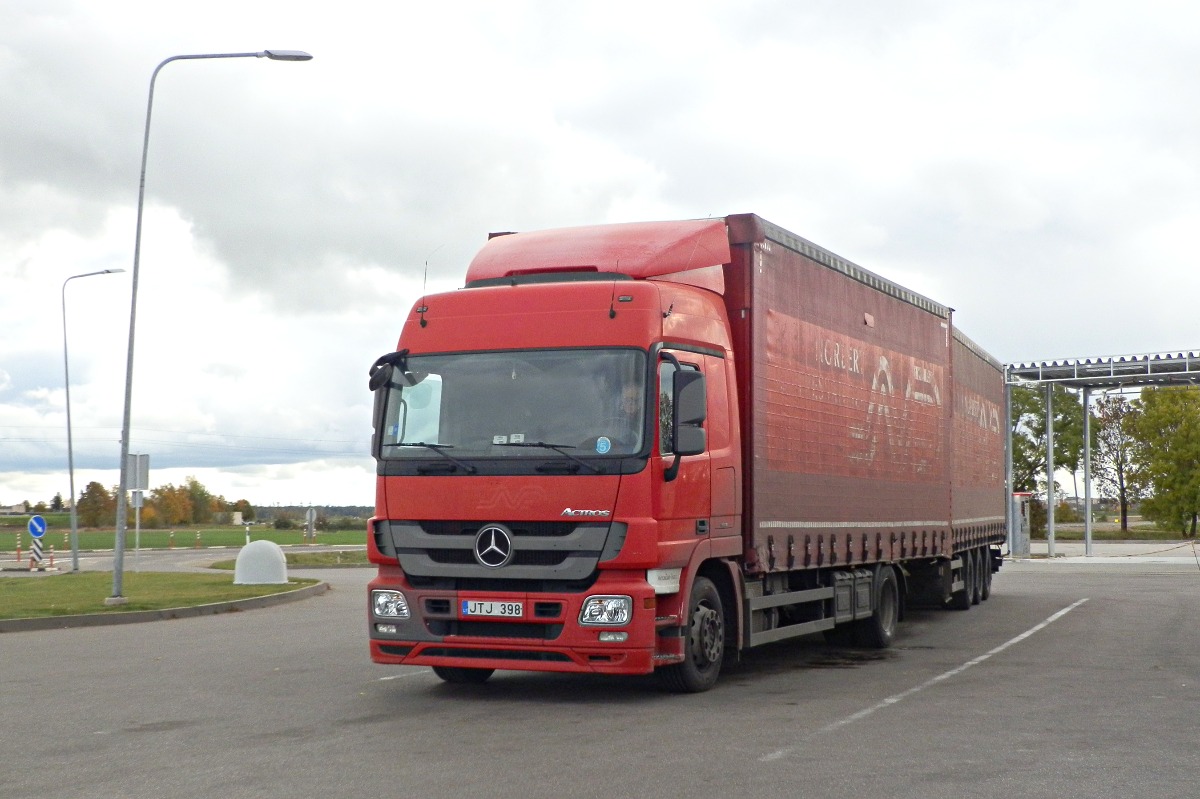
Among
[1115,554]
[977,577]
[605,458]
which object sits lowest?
[1115,554]

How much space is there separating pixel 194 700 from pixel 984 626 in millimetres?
11063

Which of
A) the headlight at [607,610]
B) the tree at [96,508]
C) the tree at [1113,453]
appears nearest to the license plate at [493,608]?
the headlight at [607,610]

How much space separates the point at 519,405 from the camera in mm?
10180

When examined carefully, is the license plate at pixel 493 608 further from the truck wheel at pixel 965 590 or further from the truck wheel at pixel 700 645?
the truck wheel at pixel 965 590

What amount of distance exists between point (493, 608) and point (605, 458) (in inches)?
54.4

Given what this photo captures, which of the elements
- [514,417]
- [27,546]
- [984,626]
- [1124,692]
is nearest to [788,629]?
[1124,692]

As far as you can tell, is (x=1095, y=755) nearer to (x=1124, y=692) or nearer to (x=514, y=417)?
(x=1124, y=692)

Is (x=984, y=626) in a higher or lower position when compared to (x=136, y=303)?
lower

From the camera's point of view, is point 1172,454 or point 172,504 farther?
point 172,504

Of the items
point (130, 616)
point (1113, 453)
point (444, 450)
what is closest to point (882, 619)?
point (444, 450)

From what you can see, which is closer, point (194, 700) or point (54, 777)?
point (54, 777)

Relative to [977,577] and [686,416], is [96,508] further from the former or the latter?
[686,416]

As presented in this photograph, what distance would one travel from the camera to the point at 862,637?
15094 mm

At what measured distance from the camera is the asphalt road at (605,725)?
287 inches
